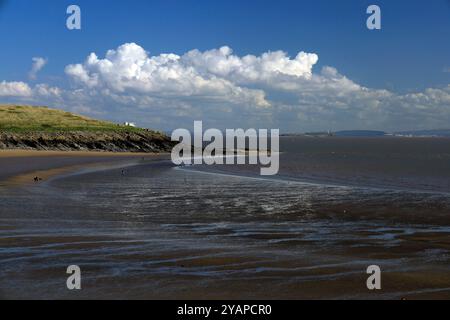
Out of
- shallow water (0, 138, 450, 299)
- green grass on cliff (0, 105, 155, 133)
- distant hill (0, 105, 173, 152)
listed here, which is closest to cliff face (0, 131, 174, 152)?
distant hill (0, 105, 173, 152)

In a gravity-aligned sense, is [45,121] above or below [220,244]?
above

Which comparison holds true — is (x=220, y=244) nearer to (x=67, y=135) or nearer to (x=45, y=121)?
(x=67, y=135)

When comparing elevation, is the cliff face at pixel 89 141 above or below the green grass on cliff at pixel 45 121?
below

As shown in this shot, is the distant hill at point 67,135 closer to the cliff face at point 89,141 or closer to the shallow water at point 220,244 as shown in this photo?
the cliff face at point 89,141

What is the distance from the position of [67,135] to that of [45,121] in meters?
15.0

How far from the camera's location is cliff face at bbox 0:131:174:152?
85500mm

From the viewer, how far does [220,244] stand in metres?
14.3

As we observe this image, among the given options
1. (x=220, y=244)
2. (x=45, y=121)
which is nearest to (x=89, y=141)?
(x=45, y=121)

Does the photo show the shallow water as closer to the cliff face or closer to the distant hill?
the cliff face

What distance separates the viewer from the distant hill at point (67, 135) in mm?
87062

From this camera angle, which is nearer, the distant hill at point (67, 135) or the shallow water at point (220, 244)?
the shallow water at point (220, 244)

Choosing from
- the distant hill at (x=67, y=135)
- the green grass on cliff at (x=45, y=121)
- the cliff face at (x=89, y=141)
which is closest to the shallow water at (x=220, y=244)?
the cliff face at (x=89, y=141)

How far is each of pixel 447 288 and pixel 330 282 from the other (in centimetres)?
230
